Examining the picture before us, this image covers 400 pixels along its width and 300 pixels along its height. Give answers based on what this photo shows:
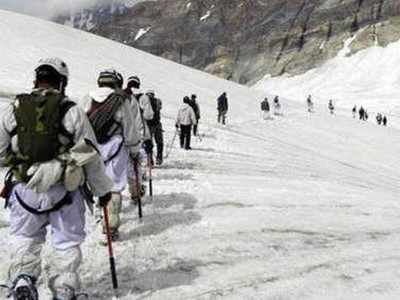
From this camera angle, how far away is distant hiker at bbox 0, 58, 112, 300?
555 cm

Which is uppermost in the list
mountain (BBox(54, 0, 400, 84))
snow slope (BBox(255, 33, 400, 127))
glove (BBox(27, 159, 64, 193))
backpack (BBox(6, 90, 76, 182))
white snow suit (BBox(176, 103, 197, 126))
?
mountain (BBox(54, 0, 400, 84))

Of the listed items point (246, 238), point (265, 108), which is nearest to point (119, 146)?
point (246, 238)

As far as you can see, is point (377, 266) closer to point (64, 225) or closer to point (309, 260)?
point (309, 260)

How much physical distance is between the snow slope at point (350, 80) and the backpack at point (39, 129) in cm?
10328

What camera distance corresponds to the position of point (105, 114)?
818 centimetres

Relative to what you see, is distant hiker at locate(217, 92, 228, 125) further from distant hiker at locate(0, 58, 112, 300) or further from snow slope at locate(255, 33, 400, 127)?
snow slope at locate(255, 33, 400, 127)

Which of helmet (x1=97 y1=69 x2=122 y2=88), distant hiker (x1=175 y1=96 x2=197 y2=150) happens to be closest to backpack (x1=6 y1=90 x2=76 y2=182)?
helmet (x1=97 y1=69 x2=122 y2=88)

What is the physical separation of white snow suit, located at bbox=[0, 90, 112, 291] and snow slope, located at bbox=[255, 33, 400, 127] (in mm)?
103209

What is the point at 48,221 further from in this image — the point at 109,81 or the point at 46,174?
the point at 109,81

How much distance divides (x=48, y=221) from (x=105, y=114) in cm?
260

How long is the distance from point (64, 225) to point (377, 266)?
156 inches

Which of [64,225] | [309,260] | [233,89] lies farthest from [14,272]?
[233,89]

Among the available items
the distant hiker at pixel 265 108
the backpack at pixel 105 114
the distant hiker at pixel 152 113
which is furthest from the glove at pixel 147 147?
the distant hiker at pixel 265 108

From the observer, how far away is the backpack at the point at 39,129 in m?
5.52
